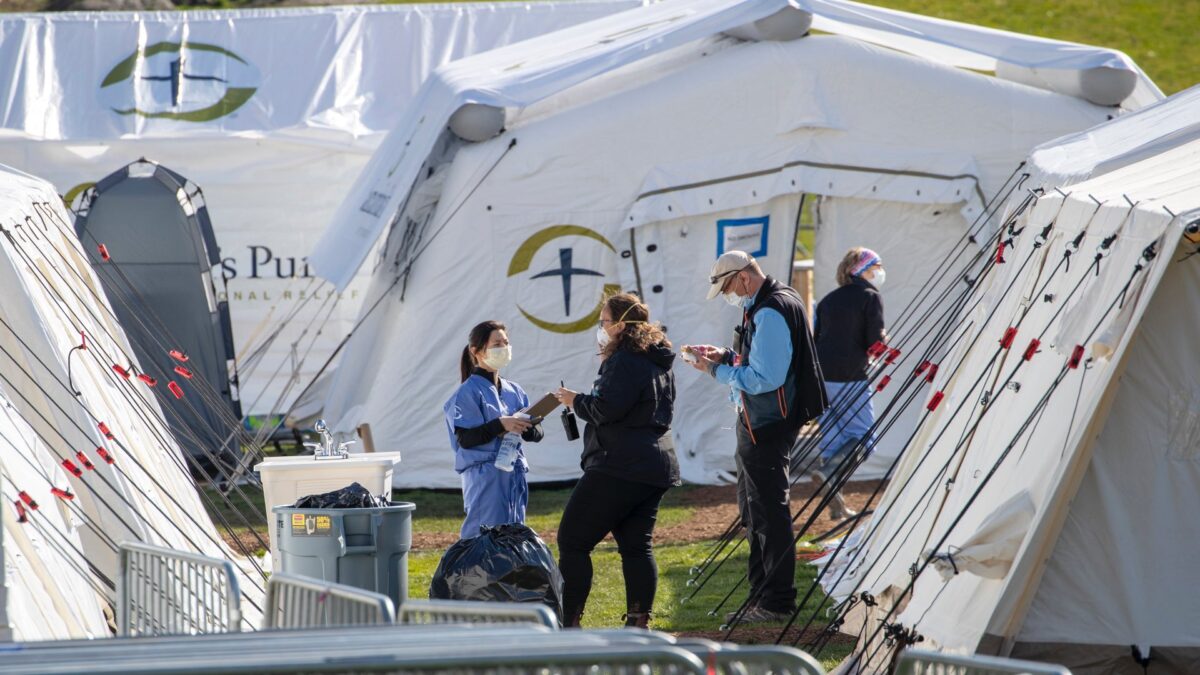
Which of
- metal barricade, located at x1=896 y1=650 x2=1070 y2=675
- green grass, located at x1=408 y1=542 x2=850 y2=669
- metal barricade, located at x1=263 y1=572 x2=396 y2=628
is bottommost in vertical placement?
green grass, located at x1=408 y1=542 x2=850 y2=669

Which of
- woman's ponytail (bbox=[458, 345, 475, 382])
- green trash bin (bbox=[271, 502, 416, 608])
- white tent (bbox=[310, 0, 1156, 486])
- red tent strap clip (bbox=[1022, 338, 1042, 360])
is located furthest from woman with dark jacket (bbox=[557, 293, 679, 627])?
white tent (bbox=[310, 0, 1156, 486])

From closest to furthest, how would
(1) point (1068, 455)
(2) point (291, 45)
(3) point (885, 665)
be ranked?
(1) point (1068, 455) → (3) point (885, 665) → (2) point (291, 45)

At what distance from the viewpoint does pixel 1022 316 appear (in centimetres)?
624

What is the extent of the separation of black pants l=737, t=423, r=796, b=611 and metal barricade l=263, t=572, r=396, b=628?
3303mm

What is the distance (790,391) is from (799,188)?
4.73 meters

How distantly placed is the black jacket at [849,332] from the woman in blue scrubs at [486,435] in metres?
3.25

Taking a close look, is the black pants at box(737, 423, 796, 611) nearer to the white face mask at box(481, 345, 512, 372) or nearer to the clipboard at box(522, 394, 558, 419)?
the clipboard at box(522, 394, 558, 419)

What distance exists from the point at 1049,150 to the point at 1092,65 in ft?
11.1

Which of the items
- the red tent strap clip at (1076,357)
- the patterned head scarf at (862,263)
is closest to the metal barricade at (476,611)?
the red tent strap clip at (1076,357)

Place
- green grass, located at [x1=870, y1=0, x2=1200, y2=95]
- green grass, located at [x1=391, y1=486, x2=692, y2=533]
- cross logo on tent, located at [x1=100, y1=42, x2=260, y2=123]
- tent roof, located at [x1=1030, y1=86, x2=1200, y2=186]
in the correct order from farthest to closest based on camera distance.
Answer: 1. green grass, located at [x1=870, y1=0, x2=1200, y2=95]
2. cross logo on tent, located at [x1=100, y1=42, x2=260, y2=123]
3. green grass, located at [x1=391, y1=486, x2=692, y2=533]
4. tent roof, located at [x1=1030, y1=86, x2=1200, y2=186]

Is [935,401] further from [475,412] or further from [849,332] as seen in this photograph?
[849,332]

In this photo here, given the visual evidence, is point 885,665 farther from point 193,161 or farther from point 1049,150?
point 193,161

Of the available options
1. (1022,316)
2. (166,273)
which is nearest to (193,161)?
(166,273)

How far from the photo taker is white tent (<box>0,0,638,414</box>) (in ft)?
50.6
